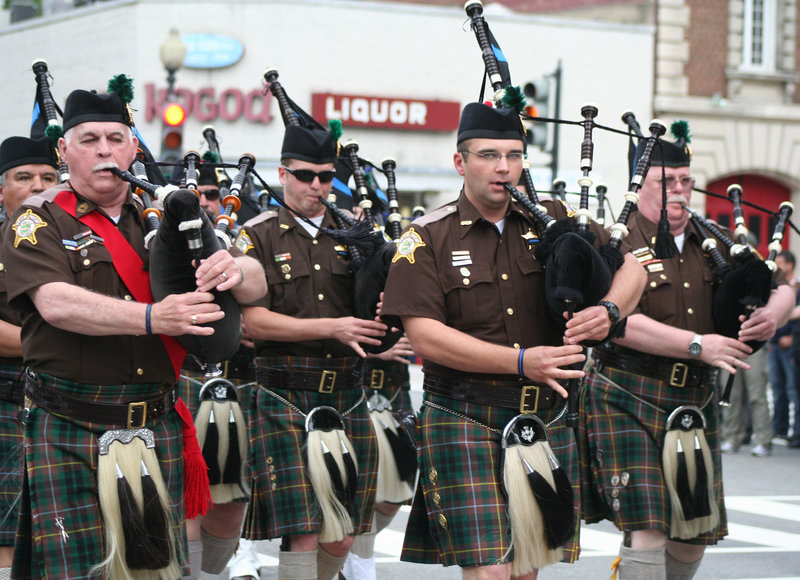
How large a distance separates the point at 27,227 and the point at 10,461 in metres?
1.37

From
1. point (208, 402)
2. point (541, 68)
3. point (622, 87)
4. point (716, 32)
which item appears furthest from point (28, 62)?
point (208, 402)

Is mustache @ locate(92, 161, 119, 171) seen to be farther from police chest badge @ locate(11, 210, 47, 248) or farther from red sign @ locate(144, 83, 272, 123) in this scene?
red sign @ locate(144, 83, 272, 123)

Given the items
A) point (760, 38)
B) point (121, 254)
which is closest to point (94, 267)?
point (121, 254)

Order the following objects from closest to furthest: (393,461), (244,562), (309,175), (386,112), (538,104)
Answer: (309,175) → (393,461) → (244,562) → (538,104) → (386,112)

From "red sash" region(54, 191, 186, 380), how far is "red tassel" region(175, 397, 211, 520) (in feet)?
1.17

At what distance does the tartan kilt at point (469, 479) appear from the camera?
4.33 meters

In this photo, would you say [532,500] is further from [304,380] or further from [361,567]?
[361,567]

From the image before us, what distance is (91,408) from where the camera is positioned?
4.08 meters

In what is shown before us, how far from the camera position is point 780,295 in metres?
5.67

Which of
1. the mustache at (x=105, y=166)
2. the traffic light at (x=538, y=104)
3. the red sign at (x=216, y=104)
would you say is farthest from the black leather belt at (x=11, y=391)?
the red sign at (x=216, y=104)

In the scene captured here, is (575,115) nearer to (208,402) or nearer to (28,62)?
(28,62)

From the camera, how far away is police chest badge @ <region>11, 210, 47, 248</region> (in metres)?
4.03

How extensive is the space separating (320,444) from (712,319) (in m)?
1.86

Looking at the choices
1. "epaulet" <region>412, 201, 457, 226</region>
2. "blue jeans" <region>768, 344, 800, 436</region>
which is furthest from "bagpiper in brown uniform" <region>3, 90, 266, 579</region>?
"blue jeans" <region>768, 344, 800, 436</region>
